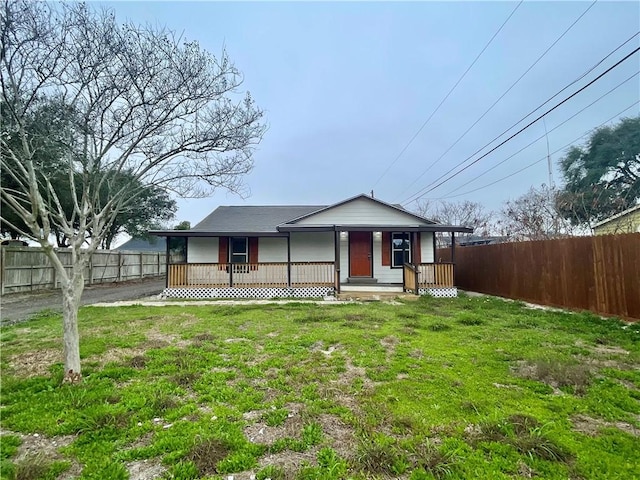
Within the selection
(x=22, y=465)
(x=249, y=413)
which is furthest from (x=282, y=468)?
(x=22, y=465)

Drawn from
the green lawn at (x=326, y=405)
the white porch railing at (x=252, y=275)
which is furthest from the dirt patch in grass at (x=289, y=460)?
the white porch railing at (x=252, y=275)

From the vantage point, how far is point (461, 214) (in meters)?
30.1

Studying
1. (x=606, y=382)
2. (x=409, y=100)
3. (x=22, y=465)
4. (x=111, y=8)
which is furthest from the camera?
(x=409, y=100)

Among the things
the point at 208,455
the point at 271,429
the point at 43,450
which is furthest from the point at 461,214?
the point at 43,450

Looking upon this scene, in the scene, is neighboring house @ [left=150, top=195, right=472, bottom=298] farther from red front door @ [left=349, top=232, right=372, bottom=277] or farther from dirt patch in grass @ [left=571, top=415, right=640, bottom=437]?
dirt patch in grass @ [left=571, top=415, right=640, bottom=437]

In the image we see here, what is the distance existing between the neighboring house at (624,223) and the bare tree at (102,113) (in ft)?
55.8

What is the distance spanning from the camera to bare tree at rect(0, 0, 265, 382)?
4223mm

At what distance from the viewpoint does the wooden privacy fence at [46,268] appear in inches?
498

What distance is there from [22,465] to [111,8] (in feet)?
18.8

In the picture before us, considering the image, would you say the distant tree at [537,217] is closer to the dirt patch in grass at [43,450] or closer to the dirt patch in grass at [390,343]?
the dirt patch in grass at [390,343]

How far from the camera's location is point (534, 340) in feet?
19.6

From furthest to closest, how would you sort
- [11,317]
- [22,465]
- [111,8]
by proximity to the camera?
[11,317]
[111,8]
[22,465]

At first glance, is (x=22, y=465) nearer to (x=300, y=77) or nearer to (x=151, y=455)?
(x=151, y=455)

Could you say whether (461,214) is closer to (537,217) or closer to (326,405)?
(537,217)
